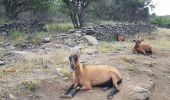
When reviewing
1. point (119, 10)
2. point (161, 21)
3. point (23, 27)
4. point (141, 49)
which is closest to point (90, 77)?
point (141, 49)

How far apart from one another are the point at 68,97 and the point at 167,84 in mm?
4029

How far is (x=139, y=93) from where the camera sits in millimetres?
10891

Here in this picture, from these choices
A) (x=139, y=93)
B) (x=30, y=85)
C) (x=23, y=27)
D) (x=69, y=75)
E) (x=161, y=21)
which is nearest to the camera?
(x=30, y=85)

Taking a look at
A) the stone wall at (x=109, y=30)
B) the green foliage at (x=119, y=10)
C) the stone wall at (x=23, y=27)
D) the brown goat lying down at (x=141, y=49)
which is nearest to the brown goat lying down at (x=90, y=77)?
the brown goat lying down at (x=141, y=49)

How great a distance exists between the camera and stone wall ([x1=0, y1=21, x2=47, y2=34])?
72.7 ft

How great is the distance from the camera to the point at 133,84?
38.0ft

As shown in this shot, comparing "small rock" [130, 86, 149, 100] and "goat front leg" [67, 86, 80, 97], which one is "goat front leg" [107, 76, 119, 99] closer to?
"small rock" [130, 86, 149, 100]

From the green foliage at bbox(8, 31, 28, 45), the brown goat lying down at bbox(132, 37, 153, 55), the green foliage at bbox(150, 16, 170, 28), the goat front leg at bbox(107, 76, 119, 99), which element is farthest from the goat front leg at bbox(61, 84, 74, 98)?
the green foliage at bbox(150, 16, 170, 28)

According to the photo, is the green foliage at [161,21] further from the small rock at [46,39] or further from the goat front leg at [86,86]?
the goat front leg at [86,86]

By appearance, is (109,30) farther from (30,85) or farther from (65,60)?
(30,85)

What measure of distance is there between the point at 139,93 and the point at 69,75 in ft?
6.38

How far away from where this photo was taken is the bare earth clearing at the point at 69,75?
10.5 metres

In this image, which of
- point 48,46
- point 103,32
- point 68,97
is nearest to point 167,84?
point 68,97

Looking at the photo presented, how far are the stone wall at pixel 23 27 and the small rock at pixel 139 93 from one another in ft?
40.3
